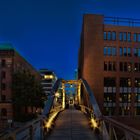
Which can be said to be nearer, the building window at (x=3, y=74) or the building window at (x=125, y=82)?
the building window at (x=3, y=74)

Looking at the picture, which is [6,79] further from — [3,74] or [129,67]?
[129,67]

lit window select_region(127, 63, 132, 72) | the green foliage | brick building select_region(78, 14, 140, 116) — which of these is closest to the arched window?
the green foliage

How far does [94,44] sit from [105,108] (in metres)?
15.1

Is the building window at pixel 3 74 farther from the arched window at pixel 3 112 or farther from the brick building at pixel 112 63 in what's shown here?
the brick building at pixel 112 63

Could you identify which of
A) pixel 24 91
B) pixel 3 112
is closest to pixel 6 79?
pixel 24 91

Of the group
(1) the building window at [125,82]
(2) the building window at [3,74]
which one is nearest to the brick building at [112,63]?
(1) the building window at [125,82]

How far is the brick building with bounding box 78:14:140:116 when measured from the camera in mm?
67062

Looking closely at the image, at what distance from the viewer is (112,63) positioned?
69.1 metres

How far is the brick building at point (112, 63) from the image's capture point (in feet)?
220

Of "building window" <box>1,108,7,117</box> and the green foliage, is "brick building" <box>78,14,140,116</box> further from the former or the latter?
"building window" <box>1,108,7,117</box>

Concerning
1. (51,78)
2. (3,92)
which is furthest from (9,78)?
(51,78)

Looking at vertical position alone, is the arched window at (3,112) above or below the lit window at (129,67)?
below

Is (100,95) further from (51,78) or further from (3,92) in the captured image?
(51,78)

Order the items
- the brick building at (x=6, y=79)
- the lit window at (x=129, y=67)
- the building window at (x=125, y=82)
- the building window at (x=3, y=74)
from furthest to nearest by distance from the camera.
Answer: the lit window at (x=129, y=67), the building window at (x=125, y=82), the building window at (x=3, y=74), the brick building at (x=6, y=79)
